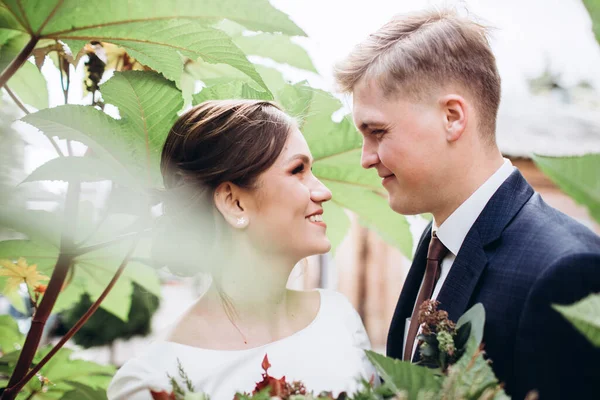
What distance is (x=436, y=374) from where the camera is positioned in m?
0.80

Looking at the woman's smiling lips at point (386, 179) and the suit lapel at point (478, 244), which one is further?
the woman's smiling lips at point (386, 179)

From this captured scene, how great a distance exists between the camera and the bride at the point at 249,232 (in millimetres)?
1327

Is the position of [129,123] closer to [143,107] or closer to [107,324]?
[143,107]

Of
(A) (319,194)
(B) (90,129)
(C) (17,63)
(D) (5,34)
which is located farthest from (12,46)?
(A) (319,194)

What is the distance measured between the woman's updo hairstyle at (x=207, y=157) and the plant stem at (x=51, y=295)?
0.26 meters

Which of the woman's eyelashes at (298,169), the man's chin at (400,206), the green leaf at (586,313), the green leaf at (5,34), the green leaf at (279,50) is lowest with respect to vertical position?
the man's chin at (400,206)

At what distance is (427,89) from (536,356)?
0.81m

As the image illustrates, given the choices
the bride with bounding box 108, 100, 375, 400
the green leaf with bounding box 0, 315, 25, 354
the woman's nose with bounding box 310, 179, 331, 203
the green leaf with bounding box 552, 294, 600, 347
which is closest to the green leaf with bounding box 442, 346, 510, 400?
the green leaf with bounding box 552, 294, 600, 347

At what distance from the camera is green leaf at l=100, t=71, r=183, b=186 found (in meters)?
1.18

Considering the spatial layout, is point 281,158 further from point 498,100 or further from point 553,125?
point 553,125

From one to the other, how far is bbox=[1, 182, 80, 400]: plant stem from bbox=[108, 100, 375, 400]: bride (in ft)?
0.85

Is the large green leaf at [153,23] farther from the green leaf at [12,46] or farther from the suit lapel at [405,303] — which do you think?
the suit lapel at [405,303]

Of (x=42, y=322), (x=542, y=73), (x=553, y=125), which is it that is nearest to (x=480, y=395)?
(x=42, y=322)

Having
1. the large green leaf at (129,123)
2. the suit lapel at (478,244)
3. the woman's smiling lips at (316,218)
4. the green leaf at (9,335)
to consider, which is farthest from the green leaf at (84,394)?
the suit lapel at (478,244)
